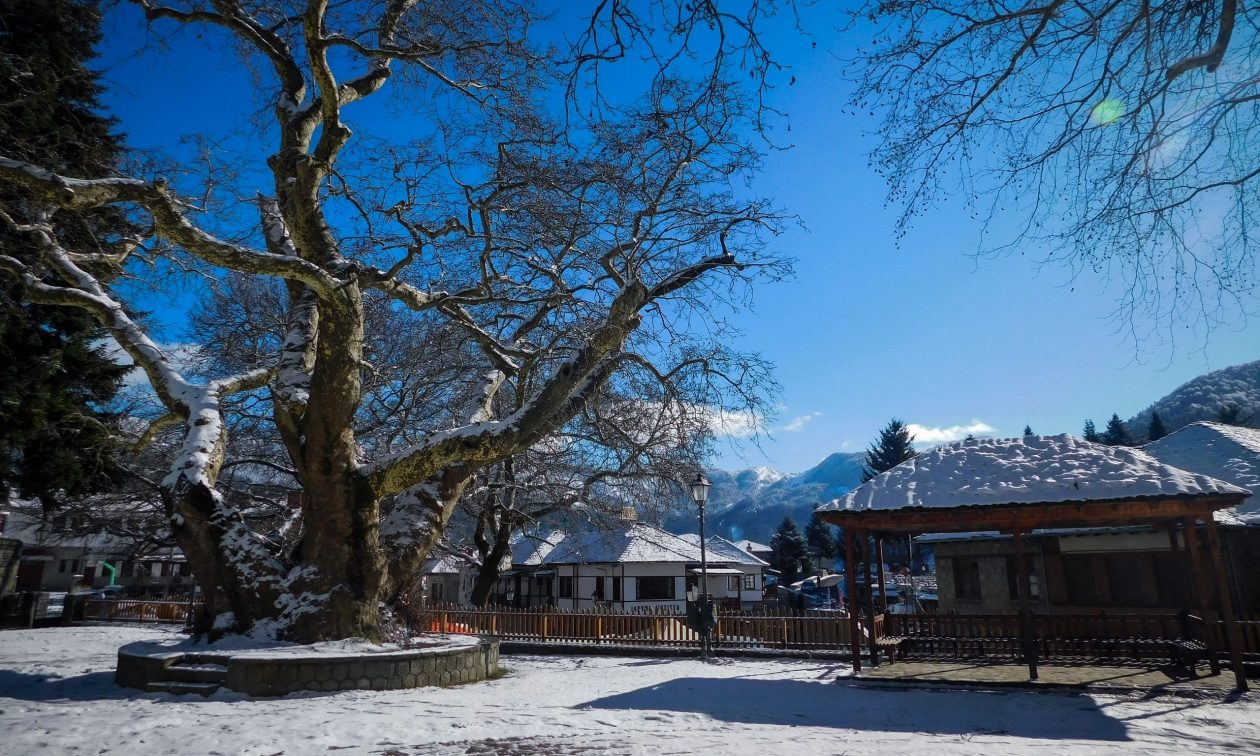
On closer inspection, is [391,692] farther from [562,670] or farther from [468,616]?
[468,616]

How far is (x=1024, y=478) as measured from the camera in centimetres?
1181

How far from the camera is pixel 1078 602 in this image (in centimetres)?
1717

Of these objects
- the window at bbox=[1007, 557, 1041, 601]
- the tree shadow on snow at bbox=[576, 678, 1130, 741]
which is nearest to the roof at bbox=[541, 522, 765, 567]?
the window at bbox=[1007, 557, 1041, 601]

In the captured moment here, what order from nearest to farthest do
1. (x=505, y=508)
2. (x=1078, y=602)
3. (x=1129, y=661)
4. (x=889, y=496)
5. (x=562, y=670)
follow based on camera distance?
(x=1129, y=661) → (x=889, y=496) → (x=562, y=670) → (x=1078, y=602) → (x=505, y=508)

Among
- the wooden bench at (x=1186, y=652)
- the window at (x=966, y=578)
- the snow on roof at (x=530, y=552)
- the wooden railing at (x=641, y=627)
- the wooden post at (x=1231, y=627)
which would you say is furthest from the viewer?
the snow on roof at (x=530, y=552)

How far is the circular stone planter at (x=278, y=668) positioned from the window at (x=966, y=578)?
15.8 meters

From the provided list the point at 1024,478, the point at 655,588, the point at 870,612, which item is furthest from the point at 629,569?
the point at 1024,478

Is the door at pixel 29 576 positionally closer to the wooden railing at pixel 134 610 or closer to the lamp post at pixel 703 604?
the wooden railing at pixel 134 610

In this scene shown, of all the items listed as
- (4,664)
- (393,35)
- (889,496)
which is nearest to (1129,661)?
(889,496)

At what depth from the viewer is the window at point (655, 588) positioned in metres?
32.8

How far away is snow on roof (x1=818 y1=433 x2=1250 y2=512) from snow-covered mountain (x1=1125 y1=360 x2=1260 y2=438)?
107 m

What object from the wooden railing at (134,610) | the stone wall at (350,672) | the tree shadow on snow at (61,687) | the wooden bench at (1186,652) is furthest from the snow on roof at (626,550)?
the wooden bench at (1186,652)

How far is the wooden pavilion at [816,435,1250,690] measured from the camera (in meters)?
10.2

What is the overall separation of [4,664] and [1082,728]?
1627 centimetres
